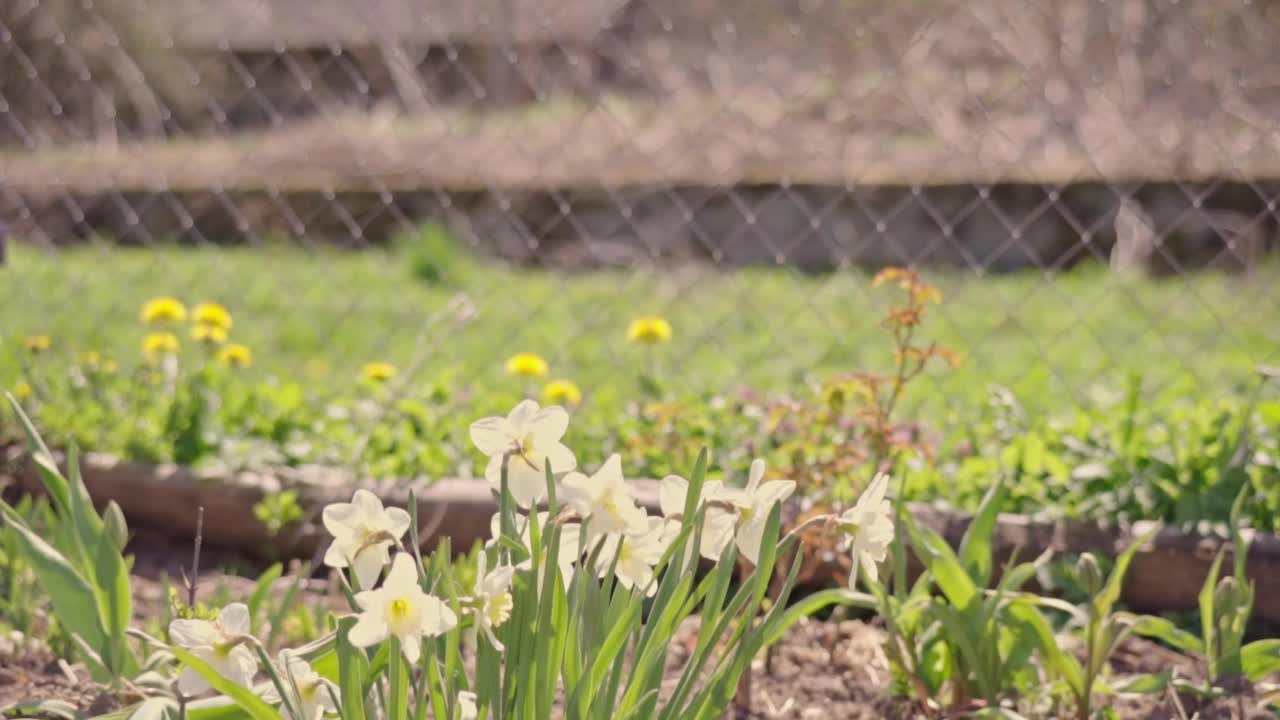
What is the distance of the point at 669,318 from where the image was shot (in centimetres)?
499

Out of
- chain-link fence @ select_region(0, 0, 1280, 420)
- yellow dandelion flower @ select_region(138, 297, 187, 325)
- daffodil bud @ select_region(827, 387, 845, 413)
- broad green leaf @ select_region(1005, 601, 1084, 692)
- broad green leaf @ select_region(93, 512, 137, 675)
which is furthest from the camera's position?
chain-link fence @ select_region(0, 0, 1280, 420)

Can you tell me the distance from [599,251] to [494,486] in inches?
174

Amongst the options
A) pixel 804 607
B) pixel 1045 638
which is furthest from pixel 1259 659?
pixel 804 607

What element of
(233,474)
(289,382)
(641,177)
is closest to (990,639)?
(233,474)

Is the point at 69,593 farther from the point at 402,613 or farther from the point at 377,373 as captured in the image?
the point at 377,373

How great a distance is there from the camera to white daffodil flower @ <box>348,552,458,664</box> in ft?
3.96

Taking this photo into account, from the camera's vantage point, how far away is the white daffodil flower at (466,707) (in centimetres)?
145

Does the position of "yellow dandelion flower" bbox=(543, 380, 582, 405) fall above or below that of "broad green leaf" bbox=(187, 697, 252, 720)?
above

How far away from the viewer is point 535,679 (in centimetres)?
136

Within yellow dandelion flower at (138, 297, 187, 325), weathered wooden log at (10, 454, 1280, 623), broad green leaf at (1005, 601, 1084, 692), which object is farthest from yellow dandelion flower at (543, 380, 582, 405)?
broad green leaf at (1005, 601, 1084, 692)

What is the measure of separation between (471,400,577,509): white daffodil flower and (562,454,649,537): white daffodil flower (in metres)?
0.04

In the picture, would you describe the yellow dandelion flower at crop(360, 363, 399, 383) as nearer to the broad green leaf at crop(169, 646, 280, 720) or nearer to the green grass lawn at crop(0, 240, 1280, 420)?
the green grass lawn at crop(0, 240, 1280, 420)

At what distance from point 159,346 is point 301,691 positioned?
1.73 meters

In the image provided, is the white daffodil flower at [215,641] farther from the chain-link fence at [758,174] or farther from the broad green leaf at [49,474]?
the chain-link fence at [758,174]
